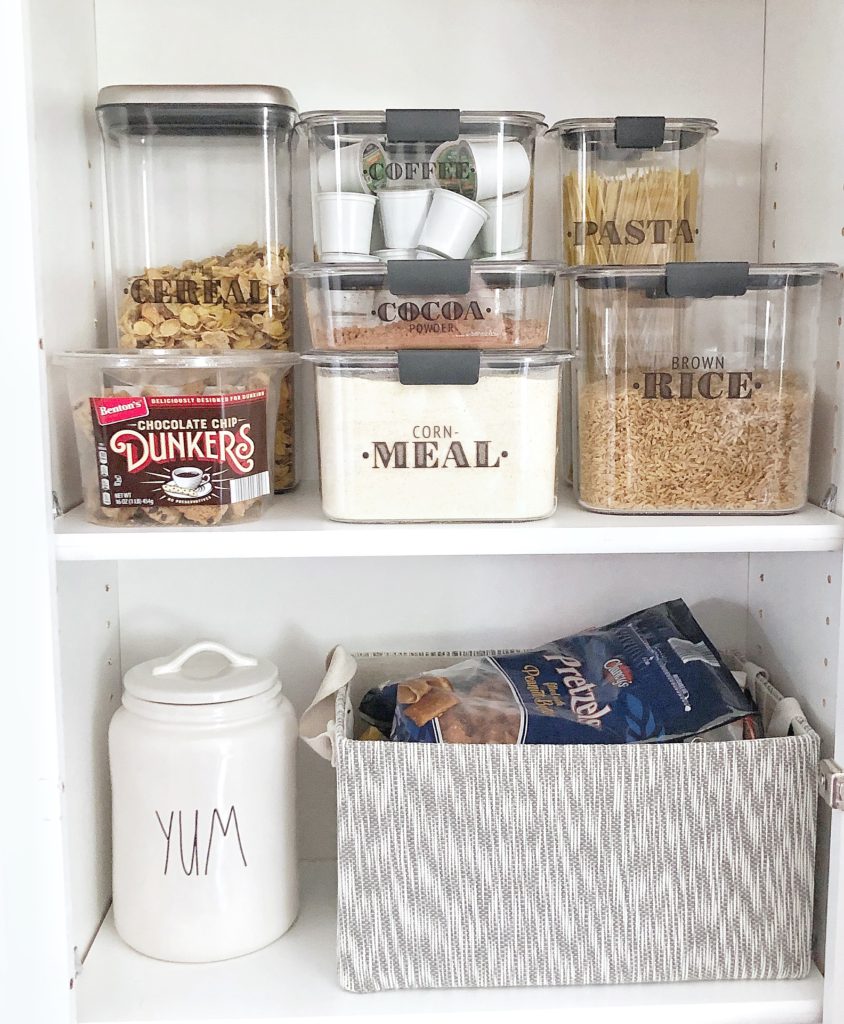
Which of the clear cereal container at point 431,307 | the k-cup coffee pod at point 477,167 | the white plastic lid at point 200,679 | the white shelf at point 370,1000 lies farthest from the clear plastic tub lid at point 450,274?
the white shelf at point 370,1000

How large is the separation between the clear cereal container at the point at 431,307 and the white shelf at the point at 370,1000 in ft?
1.85

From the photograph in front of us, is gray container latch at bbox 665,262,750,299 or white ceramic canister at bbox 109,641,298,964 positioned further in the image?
white ceramic canister at bbox 109,641,298,964

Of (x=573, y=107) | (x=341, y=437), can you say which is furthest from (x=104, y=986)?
(x=573, y=107)

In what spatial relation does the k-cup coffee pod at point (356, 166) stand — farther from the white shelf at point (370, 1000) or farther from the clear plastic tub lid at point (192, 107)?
the white shelf at point (370, 1000)

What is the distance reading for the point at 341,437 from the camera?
854mm

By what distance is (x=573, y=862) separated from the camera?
907 mm

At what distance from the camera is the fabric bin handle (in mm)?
999

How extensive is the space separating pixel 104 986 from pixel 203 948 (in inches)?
3.6

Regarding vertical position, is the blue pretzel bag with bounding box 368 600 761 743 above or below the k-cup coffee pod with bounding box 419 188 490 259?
below

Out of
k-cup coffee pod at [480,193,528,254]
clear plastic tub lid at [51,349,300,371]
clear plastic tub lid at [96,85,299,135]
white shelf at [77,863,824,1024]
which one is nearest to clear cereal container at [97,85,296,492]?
clear plastic tub lid at [96,85,299,135]

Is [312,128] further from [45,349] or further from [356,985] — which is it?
[356,985]

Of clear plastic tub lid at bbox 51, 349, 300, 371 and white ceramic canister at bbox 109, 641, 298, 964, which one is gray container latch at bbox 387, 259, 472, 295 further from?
white ceramic canister at bbox 109, 641, 298, 964

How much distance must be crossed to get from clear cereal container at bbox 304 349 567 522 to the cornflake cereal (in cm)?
15

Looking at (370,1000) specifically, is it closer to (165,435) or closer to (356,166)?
(165,435)
